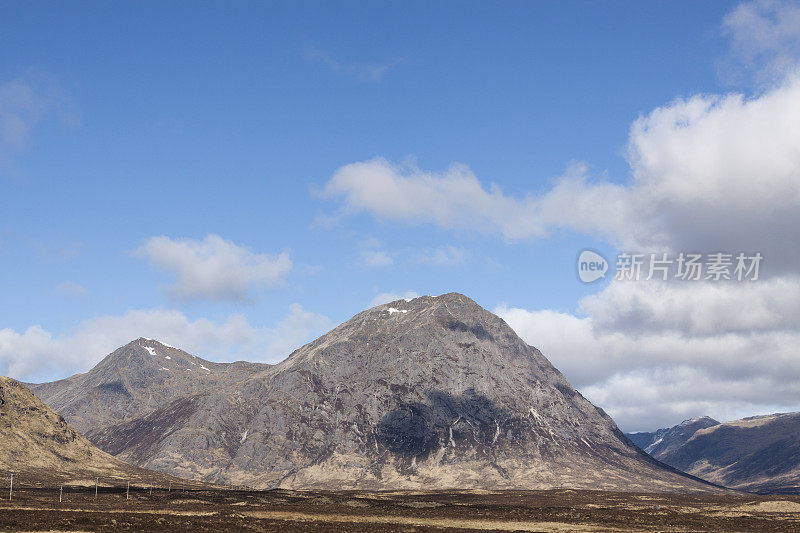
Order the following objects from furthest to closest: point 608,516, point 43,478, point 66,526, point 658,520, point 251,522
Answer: point 43,478
point 608,516
point 658,520
point 251,522
point 66,526

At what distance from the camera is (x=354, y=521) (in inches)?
3844

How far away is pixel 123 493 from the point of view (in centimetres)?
14850

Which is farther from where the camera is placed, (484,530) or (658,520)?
(658,520)

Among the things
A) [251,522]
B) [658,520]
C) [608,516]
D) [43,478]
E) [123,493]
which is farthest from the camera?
[43,478]

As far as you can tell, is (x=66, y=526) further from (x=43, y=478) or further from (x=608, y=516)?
(x=43, y=478)

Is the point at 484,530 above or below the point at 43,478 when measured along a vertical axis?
above

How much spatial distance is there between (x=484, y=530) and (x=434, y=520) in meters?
15.0

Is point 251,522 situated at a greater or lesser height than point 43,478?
greater

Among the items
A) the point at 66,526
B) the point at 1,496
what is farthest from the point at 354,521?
the point at 1,496

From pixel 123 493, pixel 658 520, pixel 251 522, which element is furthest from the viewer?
pixel 123 493

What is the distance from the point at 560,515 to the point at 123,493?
297ft

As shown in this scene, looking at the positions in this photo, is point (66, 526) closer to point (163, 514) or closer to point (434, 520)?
point (163, 514)

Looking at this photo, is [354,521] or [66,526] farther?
[354,521]

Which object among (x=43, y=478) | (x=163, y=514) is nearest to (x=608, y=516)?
(x=163, y=514)
